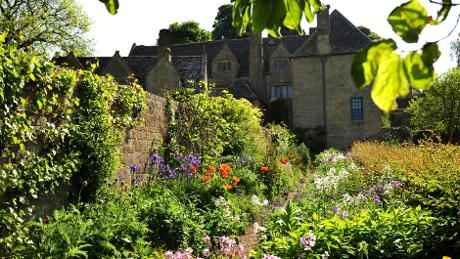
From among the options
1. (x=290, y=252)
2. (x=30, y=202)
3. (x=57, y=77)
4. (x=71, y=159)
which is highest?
(x=57, y=77)

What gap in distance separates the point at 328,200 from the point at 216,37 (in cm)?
5103

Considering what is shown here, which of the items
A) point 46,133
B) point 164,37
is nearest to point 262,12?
point 46,133

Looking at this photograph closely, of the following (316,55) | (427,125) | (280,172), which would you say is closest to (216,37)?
(316,55)

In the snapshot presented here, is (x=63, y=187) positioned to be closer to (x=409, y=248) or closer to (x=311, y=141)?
(x=409, y=248)

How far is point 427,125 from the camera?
2719cm

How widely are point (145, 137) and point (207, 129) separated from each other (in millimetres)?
2959

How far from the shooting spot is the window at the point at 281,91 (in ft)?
127

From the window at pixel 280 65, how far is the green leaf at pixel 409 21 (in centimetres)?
3904

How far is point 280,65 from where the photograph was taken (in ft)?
130

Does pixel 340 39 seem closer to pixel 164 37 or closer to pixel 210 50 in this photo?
pixel 210 50

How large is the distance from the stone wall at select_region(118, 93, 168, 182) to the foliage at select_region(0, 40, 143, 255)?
0.86 m

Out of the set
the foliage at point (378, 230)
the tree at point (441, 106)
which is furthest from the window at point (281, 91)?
the foliage at point (378, 230)

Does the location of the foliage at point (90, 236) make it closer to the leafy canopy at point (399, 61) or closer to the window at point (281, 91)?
the leafy canopy at point (399, 61)

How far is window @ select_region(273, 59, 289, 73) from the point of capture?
39.5 m
